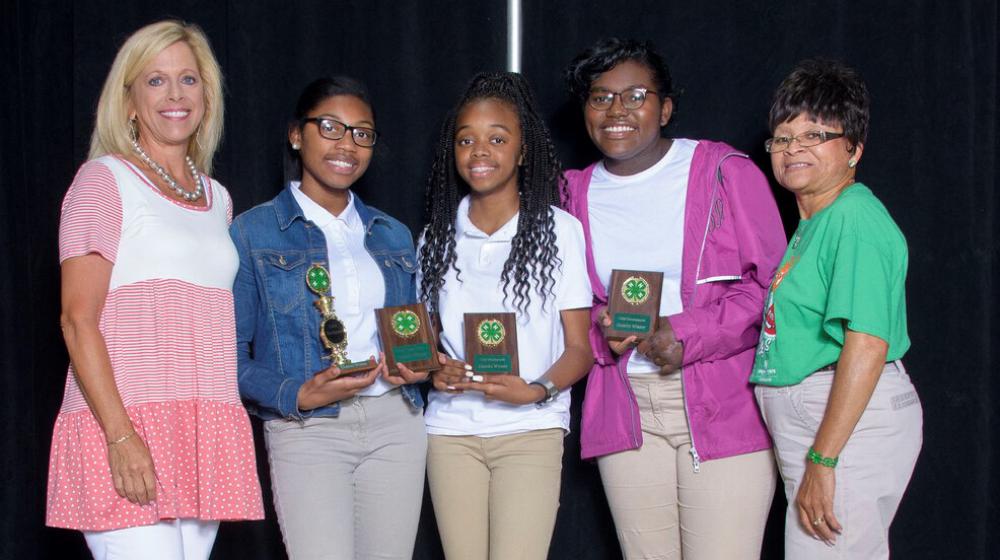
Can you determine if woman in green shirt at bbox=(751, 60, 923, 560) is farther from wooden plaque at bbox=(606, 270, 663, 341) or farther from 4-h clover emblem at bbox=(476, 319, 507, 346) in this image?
4-h clover emblem at bbox=(476, 319, 507, 346)

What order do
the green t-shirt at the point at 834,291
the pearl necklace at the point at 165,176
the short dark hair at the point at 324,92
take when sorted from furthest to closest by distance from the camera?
the short dark hair at the point at 324,92, the pearl necklace at the point at 165,176, the green t-shirt at the point at 834,291

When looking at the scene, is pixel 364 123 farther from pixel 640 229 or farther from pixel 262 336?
pixel 640 229

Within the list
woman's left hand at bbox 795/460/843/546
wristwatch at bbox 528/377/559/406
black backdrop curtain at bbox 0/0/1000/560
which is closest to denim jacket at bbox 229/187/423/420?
wristwatch at bbox 528/377/559/406

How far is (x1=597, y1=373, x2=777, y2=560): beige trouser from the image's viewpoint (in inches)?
98.7

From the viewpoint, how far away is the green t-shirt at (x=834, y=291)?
2.14 metres

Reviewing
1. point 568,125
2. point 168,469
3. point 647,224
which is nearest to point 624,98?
point 647,224

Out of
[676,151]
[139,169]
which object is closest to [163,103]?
[139,169]

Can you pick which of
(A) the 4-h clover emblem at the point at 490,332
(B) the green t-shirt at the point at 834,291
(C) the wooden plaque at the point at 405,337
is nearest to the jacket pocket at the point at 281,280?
(C) the wooden plaque at the point at 405,337

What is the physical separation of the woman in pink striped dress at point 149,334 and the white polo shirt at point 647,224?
1062 mm

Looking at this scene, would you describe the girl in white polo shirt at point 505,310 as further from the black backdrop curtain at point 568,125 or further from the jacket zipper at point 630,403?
the black backdrop curtain at point 568,125

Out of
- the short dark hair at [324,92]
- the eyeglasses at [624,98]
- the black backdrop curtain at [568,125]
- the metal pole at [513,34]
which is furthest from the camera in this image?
the metal pole at [513,34]

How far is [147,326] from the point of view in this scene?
213 centimetres

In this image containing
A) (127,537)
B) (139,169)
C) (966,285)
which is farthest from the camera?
(966,285)

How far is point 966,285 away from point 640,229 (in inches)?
49.2
